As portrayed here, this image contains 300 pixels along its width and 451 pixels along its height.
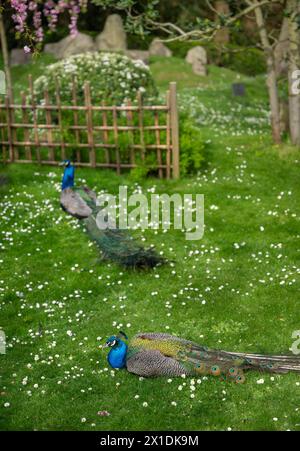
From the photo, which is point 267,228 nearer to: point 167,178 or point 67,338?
point 167,178

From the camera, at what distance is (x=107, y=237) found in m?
11.5

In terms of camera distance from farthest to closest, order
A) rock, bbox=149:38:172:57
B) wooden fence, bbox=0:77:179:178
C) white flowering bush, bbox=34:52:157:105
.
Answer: rock, bbox=149:38:172:57 → white flowering bush, bbox=34:52:157:105 → wooden fence, bbox=0:77:179:178

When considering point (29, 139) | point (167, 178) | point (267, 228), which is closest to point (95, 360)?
point (267, 228)

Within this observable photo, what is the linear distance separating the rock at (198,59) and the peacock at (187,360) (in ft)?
74.1

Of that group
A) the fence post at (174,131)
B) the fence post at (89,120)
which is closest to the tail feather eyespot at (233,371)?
the fence post at (174,131)

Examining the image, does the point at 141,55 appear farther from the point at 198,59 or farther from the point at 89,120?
the point at 89,120

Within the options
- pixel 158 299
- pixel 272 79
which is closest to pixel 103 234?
pixel 158 299

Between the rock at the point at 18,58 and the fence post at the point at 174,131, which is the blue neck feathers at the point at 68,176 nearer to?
the fence post at the point at 174,131

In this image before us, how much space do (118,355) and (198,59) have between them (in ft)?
76.9

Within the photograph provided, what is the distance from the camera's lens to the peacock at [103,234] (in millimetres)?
10883

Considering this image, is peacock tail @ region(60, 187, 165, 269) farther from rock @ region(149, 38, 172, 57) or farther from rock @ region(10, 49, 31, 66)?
rock @ region(149, 38, 172, 57)

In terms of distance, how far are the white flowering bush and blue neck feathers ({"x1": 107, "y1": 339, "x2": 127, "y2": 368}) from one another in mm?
10569

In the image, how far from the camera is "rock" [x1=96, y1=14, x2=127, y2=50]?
3000 centimetres

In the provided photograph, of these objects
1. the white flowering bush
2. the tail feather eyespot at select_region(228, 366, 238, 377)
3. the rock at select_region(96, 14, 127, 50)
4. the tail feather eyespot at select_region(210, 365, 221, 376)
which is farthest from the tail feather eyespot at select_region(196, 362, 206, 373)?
the rock at select_region(96, 14, 127, 50)
